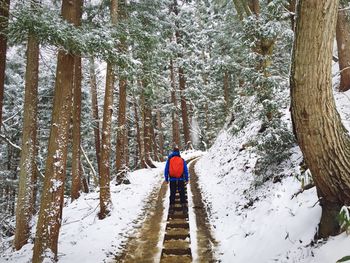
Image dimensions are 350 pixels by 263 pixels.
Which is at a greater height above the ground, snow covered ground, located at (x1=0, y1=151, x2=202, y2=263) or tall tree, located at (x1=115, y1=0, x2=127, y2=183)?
tall tree, located at (x1=115, y1=0, x2=127, y2=183)

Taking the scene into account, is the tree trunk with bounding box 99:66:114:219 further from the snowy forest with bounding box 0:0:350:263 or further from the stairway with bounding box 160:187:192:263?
the stairway with bounding box 160:187:192:263

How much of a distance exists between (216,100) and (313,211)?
98.5ft

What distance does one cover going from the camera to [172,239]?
783 centimetres

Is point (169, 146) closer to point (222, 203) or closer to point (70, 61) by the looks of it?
point (222, 203)

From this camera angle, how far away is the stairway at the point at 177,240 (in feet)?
22.0

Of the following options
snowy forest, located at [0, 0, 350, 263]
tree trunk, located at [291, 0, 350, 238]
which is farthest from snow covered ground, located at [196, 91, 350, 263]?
tree trunk, located at [291, 0, 350, 238]

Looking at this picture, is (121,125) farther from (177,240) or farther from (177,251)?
(177,251)

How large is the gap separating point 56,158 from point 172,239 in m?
3.54

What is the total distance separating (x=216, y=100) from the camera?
35125 mm

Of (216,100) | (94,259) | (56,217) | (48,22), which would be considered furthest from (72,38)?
(216,100)

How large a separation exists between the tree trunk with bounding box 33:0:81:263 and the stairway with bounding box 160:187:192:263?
2.46m

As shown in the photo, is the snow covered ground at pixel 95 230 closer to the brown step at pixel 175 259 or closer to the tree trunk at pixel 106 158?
the tree trunk at pixel 106 158

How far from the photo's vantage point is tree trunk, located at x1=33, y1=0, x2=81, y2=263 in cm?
636

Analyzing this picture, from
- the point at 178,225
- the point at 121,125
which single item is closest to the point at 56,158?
the point at 178,225
